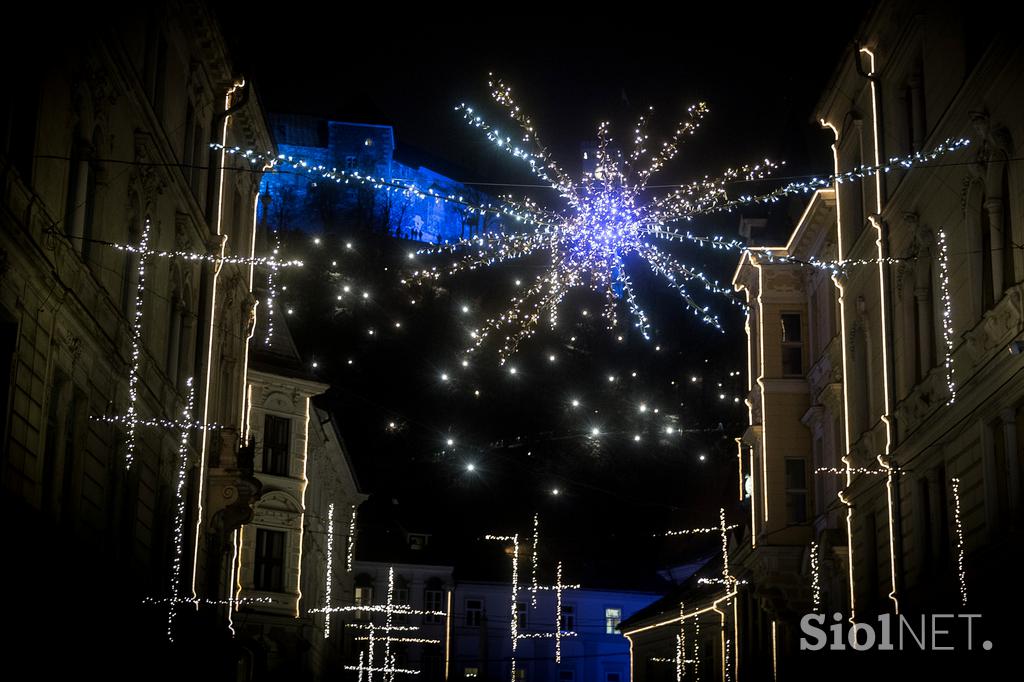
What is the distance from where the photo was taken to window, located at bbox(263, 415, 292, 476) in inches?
1378

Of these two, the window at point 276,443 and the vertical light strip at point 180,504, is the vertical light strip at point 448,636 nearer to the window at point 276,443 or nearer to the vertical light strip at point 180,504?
the window at point 276,443

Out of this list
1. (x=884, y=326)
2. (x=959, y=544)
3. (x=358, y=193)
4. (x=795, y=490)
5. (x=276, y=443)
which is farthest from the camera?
(x=358, y=193)

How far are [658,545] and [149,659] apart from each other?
165 ft

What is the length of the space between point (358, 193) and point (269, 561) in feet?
257

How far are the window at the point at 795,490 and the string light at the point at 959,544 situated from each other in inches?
427

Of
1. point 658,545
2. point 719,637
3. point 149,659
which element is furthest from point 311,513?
point 658,545

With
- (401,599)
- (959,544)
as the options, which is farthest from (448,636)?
(959,544)

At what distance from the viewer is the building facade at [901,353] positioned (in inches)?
680

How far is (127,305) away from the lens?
19266mm

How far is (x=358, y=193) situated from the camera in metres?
111

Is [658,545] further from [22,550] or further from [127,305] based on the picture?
[22,550]

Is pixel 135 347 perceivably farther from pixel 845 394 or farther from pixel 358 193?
pixel 358 193

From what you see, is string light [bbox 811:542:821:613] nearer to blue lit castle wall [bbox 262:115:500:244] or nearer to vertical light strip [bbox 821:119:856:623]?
vertical light strip [bbox 821:119:856:623]

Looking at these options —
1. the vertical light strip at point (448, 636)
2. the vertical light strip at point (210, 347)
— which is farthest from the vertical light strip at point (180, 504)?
the vertical light strip at point (448, 636)
